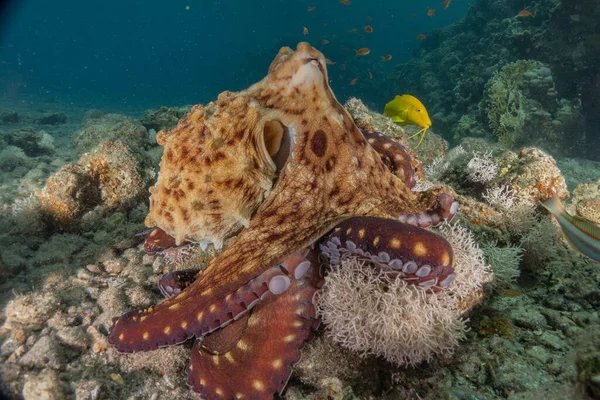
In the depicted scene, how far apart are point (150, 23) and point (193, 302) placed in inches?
7168

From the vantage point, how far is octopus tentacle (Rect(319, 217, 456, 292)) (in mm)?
1833

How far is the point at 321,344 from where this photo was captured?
8.20ft

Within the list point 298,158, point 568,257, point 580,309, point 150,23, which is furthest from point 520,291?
point 150,23

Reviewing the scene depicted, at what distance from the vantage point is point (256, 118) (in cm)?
211

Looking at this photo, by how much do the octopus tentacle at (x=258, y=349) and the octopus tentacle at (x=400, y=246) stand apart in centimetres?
52

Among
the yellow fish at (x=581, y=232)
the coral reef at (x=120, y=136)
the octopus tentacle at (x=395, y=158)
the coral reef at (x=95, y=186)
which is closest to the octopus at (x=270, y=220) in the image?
the octopus tentacle at (x=395, y=158)

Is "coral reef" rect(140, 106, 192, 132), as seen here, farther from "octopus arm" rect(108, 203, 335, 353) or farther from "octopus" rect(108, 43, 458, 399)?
"octopus arm" rect(108, 203, 335, 353)

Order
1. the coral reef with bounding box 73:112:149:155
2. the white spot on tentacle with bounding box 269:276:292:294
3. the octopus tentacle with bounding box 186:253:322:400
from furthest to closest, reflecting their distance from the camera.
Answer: the coral reef with bounding box 73:112:149:155 < the octopus tentacle with bounding box 186:253:322:400 < the white spot on tentacle with bounding box 269:276:292:294

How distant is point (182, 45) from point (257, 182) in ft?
494

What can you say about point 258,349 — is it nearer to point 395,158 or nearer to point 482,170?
point 395,158

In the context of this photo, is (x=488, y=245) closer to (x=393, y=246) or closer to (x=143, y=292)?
(x=393, y=246)

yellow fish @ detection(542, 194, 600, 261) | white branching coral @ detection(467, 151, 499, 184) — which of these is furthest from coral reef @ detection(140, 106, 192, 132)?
yellow fish @ detection(542, 194, 600, 261)

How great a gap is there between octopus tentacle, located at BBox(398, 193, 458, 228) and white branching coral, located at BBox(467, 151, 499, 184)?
3262 mm

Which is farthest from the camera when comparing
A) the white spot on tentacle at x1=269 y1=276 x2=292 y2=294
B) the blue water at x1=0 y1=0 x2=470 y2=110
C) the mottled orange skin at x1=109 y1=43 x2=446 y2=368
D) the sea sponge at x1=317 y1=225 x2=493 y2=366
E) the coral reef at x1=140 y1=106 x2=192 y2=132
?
the blue water at x1=0 y1=0 x2=470 y2=110
